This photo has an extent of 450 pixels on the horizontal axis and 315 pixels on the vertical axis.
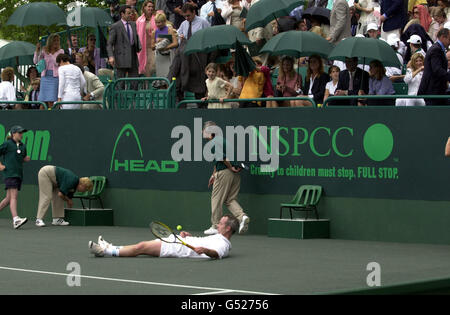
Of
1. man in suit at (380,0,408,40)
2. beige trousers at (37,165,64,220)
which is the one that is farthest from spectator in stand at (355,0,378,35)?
beige trousers at (37,165,64,220)

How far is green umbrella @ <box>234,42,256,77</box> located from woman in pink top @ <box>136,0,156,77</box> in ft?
12.2

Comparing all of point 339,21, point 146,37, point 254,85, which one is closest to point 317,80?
point 254,85

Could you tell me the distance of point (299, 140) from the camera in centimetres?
1814

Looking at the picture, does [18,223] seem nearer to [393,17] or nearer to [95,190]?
[95,190]

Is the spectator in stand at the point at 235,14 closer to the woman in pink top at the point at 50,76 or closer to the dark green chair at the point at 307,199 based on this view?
the woman in pink top at the point at 50,76

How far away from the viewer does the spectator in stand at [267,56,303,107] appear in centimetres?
1884

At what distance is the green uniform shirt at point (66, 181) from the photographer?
19.9 meters

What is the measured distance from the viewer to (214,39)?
19.2m

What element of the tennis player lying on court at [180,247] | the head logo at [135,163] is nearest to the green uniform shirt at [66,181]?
the head logo at [135,163]

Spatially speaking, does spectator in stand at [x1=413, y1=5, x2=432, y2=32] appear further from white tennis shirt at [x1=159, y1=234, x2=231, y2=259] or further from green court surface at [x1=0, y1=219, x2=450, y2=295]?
white tennis shirt at [x1=159, y1=234, x2=231, y2=259]

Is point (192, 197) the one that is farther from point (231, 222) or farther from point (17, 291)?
point (17, 291)

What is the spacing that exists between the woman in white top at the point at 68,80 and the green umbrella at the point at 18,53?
328 centimetres

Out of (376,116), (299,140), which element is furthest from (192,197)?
(376,116)

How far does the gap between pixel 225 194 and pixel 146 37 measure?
5.33m
